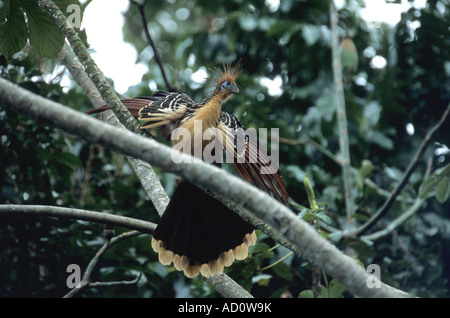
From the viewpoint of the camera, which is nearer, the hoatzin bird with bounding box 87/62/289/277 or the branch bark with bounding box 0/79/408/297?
the branch bark with bounding box 0/79/408/297

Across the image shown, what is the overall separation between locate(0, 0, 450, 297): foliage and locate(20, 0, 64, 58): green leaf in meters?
0.01

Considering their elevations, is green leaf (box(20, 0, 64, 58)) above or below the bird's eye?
above

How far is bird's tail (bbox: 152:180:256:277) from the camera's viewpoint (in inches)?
84.4

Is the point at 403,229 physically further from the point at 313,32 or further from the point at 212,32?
the point at 212,32

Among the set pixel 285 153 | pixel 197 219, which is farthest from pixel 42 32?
pixel 285 153

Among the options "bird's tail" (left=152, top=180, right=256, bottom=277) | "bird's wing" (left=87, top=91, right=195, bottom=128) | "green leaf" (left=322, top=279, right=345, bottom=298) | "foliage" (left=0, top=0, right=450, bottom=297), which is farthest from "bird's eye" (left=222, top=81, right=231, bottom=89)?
"green leaf" (left=322, top=279, right=345, bottom=298)

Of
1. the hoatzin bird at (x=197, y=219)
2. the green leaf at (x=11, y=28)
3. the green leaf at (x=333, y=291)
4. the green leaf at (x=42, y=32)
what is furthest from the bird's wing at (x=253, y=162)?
the green leaf at (x=11, y=28)

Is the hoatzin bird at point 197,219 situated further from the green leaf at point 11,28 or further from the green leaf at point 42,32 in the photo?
the green leaf at point 11,28

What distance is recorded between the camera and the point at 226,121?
7.41 ft

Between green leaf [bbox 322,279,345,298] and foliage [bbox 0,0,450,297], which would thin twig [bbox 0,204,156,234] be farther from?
green leaf [bbox 322,279,345,298]

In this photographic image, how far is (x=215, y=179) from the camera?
3.99 ft

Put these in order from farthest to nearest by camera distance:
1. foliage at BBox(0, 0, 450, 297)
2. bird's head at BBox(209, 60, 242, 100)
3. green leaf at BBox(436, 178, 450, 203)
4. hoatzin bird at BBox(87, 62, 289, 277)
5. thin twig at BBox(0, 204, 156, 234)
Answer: foliage at BBox(0, 0, 450, 297)
green leaf at BBox(436, 178, 450, 203)
bird's head at BBox(209, 60, 242, 100)
hoatzin bird at BBox(87, 62, 289, 277)
thin twig at BBox(0, 204, 156, 234)

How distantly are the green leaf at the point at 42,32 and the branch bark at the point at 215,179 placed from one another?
0.89m

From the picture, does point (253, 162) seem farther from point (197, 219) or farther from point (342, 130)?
point (342, 130)
